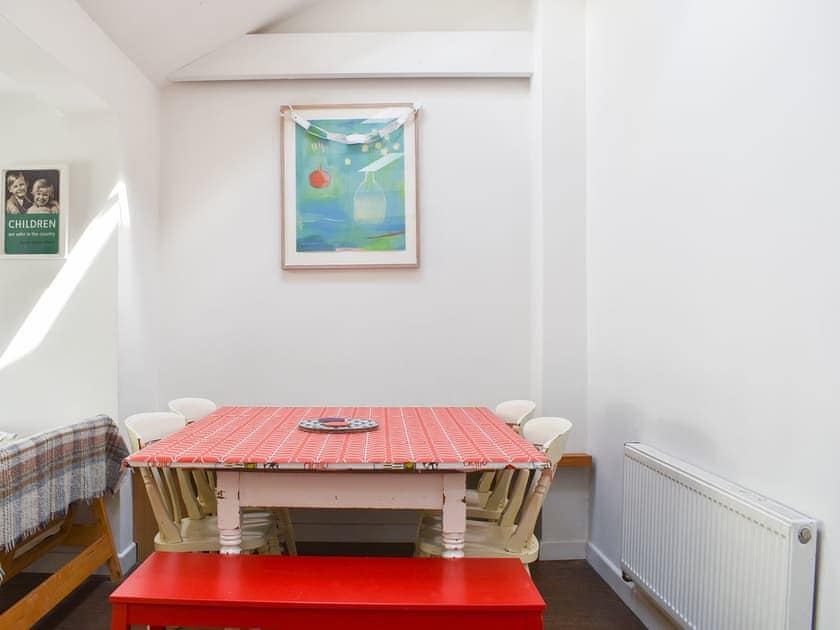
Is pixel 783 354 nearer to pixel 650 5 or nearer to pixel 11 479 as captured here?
pixel 650 5

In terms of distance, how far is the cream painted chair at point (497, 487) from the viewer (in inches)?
94.4

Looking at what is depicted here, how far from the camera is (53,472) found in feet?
→ 7.91

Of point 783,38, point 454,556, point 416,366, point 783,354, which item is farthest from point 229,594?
point 783,38

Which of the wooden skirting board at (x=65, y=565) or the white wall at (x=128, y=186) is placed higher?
the white wall at (x=128, y=186)

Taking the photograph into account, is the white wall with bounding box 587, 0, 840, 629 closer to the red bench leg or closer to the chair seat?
the chair seat

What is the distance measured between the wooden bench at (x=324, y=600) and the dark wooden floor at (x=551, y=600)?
1.08m

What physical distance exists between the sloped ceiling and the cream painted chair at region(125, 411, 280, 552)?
1868mm

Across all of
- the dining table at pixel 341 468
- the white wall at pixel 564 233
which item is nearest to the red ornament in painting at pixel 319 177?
the white wall at pixel 564 233

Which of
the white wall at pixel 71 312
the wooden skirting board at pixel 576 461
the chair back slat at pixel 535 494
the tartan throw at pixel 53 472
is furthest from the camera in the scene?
the wooden skirting board at pixel 576 461

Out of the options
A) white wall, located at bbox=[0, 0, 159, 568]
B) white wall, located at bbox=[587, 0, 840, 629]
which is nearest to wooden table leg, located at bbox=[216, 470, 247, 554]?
white wall, located at bbox=[0, 0, 159, 568]

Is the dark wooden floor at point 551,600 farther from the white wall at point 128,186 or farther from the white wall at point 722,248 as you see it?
the white wall at point 128,186

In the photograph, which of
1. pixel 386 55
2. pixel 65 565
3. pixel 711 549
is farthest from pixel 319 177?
pixel 711 549

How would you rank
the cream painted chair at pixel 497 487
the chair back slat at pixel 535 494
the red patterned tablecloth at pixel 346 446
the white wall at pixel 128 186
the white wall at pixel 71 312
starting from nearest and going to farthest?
the red patterned tablecloth at pixel 346 446 → the chair back slat at pixel 535 494 → the cream painted chair at pixel 497 487 → the white wall at pixel 128 186 → the white wall at pixel 71 312

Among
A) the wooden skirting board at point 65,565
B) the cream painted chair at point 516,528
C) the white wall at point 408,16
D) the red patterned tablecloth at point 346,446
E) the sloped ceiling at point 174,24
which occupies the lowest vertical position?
the wooden skirting board at point 65,565
